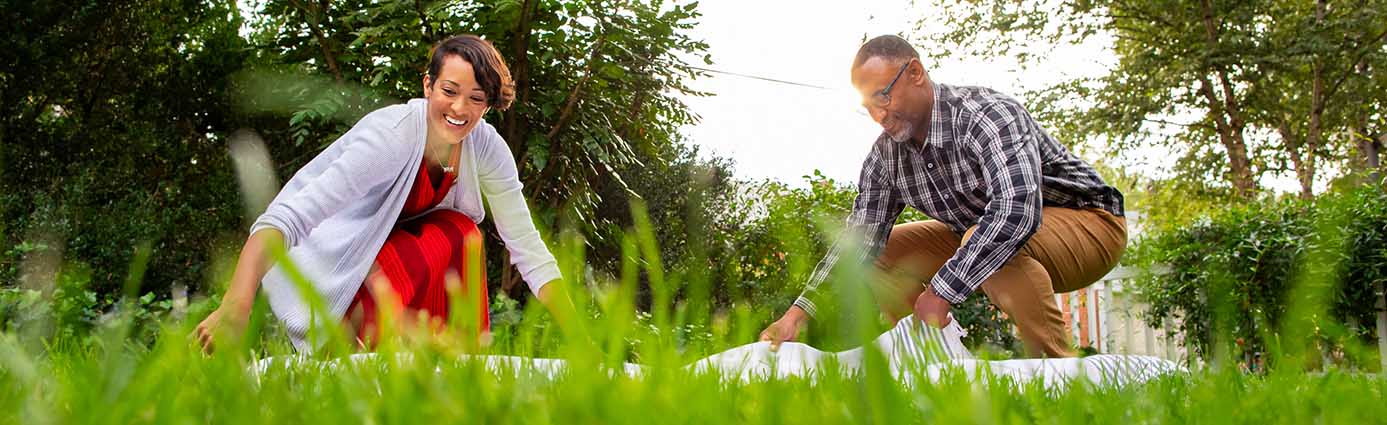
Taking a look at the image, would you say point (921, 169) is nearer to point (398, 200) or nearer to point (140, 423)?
point (398, 200)

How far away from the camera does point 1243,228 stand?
638 cm

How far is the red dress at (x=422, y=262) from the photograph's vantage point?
9.45ft

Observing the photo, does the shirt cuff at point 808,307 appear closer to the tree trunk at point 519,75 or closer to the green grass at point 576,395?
the green grass at point 576,395

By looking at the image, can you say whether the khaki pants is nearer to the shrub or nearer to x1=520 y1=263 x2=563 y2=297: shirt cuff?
x1=520 y1=263 x2=563 y2=297: shirt cuff

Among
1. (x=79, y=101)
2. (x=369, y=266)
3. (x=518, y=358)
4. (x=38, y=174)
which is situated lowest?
(x=518, y=358)

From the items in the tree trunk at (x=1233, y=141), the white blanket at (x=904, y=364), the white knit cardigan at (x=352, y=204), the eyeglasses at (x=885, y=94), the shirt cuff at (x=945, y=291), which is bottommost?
the white blanket at (x=904, y=364)

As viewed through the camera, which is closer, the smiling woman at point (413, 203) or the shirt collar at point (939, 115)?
the smiling woman at point (413, 203)

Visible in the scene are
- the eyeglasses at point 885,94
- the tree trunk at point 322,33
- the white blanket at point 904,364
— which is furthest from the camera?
the tree trunk at point 322,33

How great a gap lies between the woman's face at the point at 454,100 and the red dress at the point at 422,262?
6.3 inches

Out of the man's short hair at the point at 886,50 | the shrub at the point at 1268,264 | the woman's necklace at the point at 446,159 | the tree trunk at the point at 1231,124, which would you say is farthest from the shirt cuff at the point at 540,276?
the tree trunk at the point at 1231,124

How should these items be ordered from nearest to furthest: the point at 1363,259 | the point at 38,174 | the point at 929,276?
the point at 929,276 < the point at 1363,259 < the point at 38,174

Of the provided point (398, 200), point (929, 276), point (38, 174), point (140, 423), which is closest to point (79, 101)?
point (38, 174)

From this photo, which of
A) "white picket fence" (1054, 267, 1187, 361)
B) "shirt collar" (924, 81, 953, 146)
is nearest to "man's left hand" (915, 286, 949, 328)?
"shirt collar" (924, 81, 953, 146)

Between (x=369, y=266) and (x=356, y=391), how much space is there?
2067 millimetres
